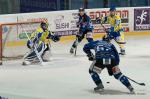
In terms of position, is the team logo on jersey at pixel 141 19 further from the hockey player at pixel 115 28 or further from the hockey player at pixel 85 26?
the hockey player at pixel 85 26

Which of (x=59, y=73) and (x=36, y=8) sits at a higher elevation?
(x=36, y=8)

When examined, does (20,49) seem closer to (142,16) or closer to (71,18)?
(71,18)

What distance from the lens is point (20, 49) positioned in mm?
16594

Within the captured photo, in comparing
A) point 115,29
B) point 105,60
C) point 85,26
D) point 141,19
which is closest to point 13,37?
point 85,26

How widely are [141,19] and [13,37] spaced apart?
6216 millimetres

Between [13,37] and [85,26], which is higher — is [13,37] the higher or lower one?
the lower one

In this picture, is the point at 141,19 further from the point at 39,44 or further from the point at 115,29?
the point at 39,44

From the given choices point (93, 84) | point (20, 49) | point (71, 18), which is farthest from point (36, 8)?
point (93, 84)

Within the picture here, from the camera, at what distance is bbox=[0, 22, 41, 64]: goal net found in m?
16.2

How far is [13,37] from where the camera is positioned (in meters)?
17.0

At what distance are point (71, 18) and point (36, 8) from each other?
94.8 inches

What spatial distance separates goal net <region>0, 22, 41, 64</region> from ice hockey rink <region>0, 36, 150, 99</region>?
502mm

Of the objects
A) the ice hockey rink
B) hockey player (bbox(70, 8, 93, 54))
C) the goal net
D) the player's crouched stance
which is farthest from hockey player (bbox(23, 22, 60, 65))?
the player's crouched stance

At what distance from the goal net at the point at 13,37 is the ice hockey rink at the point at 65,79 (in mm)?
502
